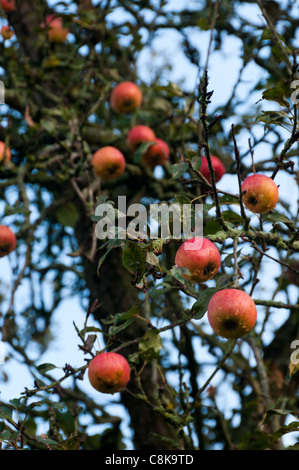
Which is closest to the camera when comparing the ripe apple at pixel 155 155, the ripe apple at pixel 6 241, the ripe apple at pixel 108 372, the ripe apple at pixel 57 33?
the ripe apple at pixel 108 372

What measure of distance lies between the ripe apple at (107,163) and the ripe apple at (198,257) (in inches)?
52.8

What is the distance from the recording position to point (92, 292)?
289cm

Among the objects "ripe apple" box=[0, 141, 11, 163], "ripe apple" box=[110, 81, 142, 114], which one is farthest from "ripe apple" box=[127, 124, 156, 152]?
"ripe apple" box=[0, 141, 11, 163]

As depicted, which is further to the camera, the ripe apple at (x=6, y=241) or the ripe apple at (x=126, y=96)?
the ripe apple at (x=126, y=96)

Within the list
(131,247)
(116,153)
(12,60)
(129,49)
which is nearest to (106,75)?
(129,49)

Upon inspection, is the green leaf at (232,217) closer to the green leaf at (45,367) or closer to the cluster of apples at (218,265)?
the cluster of apples at (218,265)

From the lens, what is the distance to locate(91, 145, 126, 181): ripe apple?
9.19 ft

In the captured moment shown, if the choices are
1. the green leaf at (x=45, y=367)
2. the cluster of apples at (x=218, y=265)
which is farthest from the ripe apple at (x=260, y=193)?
the green leaf at (x=45, y=367)

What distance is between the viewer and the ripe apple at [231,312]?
139cm

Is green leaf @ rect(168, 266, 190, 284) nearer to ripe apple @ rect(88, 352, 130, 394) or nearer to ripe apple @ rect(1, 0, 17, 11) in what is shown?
ripe apple @ rect(88, 352, 130, 394)

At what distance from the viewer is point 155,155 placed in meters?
2.93

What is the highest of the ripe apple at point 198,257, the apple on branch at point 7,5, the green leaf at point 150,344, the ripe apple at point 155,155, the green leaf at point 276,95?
the apple on branch at point 7,5
